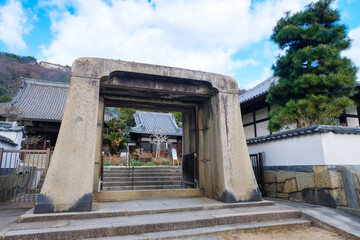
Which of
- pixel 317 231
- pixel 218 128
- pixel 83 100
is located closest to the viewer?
pixel 317 231

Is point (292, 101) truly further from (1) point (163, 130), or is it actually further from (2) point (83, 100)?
(1) point (163, 130)

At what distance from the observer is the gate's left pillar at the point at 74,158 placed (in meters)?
3.96

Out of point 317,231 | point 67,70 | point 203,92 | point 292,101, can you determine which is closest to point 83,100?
point 203,92

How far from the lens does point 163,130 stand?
2222 centimetres

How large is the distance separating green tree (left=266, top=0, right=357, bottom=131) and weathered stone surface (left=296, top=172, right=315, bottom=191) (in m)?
1.77

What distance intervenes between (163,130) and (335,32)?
1695 centimetres

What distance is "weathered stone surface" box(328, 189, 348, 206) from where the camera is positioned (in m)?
4.74

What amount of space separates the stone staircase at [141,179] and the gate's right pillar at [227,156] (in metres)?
2.86

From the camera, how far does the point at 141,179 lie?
9742 mm

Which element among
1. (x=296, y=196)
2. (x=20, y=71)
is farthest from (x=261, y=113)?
(x=20, y=71)

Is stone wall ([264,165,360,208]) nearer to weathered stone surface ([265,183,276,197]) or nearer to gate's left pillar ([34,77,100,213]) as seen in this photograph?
weathered stone surface ([265,183,276,197])

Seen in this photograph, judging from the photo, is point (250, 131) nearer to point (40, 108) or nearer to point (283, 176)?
point (283, 176)

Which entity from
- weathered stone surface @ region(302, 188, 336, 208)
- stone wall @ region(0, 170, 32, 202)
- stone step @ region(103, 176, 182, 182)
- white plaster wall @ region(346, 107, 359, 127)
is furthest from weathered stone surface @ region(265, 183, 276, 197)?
stone wall @ region(0, 170, 32, 202)

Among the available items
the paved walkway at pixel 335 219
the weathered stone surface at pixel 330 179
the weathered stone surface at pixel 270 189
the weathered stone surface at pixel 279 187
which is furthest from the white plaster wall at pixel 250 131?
the paved walkway at pixel 335 219
